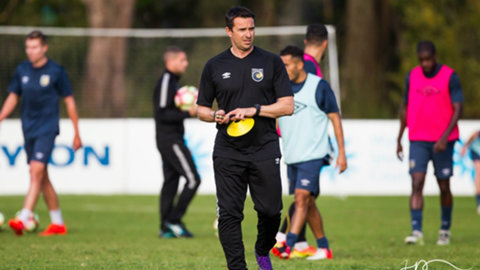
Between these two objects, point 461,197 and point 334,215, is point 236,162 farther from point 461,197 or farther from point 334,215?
point 461,197

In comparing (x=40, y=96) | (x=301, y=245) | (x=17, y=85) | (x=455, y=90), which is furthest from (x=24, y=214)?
(x=455, y=90)

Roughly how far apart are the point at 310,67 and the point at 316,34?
35 centimetres

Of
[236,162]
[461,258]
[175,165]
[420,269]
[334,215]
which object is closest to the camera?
[236,162]

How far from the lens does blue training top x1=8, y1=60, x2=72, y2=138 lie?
12.0 meters

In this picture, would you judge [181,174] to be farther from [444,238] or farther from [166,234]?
[444,238]

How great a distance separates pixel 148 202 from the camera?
1845cm

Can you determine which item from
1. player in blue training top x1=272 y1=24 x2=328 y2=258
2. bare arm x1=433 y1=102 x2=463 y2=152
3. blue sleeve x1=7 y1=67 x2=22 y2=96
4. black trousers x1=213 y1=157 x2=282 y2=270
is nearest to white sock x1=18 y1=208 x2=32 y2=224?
blue sleeve x1=7 y1=67 x2=22 y2=96

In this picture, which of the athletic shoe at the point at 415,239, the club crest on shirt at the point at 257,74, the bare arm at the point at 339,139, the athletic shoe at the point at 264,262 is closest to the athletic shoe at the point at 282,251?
the bare arm at the point at 339,139

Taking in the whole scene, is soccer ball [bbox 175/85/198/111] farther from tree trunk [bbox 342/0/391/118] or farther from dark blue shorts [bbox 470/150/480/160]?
tree trunk [bbox 342/0/391/118]

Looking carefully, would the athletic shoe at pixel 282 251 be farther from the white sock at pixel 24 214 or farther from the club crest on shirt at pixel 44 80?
the club crest on shirt at pixel 44 80

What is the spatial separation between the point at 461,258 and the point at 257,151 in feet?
9.33

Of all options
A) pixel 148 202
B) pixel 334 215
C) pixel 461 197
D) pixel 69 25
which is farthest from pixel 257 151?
pixel 69 25

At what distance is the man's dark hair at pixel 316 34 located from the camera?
397 inches

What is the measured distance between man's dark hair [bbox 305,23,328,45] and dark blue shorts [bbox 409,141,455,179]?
1936 mm
